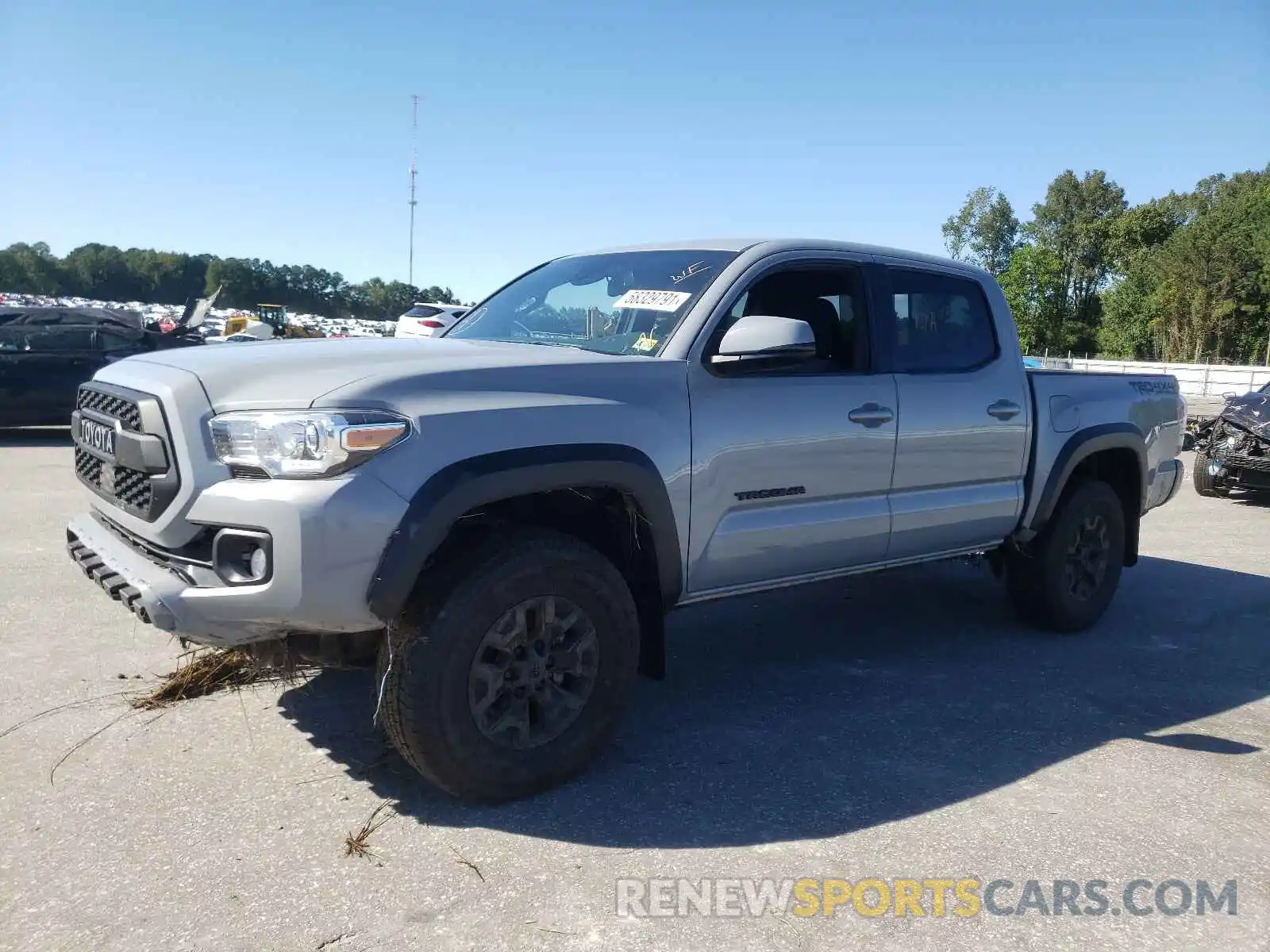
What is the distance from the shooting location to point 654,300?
156 inches

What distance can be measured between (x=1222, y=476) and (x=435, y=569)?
34.5ft

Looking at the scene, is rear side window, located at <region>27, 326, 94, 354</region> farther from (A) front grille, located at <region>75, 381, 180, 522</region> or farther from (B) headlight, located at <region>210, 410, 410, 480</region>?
(B) headlight, located at <region>210, 410, 410, 480</region>

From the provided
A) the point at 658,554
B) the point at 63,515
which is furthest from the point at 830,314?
the point at 63,515

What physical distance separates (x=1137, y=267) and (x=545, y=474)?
230ft

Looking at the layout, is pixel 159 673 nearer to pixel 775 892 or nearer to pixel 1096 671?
pixel 775 892

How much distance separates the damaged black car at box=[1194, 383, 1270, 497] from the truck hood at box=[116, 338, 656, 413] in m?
9.46

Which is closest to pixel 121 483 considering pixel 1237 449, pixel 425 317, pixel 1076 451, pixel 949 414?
pixel 949 414

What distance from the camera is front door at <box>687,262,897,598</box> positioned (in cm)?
372

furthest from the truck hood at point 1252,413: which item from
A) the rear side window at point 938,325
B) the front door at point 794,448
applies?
the front door at point 794,448

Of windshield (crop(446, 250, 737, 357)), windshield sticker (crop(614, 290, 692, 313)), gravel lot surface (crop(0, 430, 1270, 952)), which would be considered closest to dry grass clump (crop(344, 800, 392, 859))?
gravel lot surface (crop(0, 430, 1270, 952))

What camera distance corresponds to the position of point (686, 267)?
13.5ft

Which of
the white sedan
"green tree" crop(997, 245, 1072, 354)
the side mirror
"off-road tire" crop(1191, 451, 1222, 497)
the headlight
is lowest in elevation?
"off-road tire" crop(1191, 451, 1222, 497)

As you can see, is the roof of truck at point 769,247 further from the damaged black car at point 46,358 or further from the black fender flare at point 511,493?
the damaged black car at point 46,358

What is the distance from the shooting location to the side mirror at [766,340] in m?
3.62
